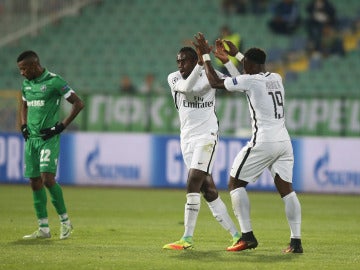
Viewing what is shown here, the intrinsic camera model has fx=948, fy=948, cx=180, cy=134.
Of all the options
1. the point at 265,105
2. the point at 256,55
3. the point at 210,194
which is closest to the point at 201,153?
the point at 210,194

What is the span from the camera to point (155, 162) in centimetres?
2233

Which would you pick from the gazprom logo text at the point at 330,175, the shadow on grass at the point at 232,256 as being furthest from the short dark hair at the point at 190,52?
the gazprom logo text at the point at 330,175

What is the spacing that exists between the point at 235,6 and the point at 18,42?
707cm

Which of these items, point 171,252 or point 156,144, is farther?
point 156,144

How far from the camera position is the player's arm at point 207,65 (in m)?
11.0

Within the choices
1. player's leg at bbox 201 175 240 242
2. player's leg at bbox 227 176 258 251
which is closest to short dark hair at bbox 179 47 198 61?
player's leg at bbox 201 175 240 242

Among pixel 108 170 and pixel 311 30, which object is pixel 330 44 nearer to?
pixel 311 30

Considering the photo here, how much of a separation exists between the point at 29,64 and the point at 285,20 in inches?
663

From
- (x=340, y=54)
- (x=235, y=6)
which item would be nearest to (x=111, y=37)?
(x=235, y=6)

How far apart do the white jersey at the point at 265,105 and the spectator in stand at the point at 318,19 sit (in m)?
16.8

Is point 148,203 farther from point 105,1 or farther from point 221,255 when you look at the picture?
point 105,1

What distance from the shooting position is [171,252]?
36.5 feet

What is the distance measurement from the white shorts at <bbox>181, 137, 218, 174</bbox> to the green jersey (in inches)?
81.3

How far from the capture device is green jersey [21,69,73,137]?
1275cm
